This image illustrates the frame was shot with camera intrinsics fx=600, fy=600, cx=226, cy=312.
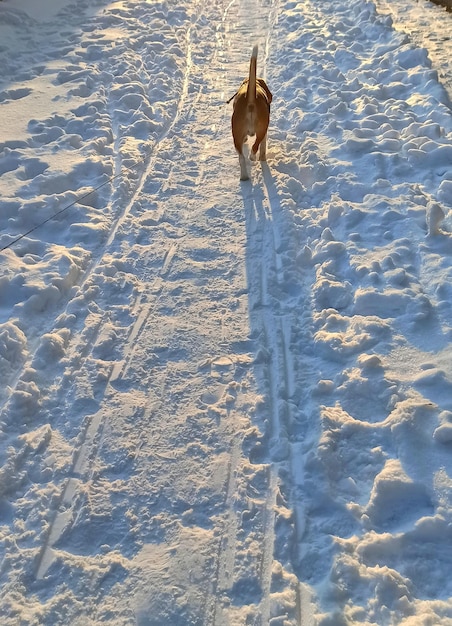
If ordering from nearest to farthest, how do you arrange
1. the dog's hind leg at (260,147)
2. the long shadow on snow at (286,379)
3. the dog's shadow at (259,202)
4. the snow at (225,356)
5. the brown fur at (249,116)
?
1. the snow at (225,356)
2. the long shadow on snow at (286,379)
3. the dog's shadow at (259,202)
4. the brown fur at (249,116)
5. the dog's hind leg at (260,147)

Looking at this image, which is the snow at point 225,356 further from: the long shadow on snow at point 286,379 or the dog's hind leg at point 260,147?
the dog's hind leg at point 260,147

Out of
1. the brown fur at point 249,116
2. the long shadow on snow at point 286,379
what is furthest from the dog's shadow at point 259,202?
the brown fur at point 249,116

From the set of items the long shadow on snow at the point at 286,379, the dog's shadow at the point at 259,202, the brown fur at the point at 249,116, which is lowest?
the long shadow on snow at the point at 286,379

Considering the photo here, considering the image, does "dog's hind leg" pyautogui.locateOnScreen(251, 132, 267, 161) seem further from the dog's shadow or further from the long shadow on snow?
the long shadow on snow

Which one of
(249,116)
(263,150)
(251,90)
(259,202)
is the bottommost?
(259,202)

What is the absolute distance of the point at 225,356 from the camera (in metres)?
3.77

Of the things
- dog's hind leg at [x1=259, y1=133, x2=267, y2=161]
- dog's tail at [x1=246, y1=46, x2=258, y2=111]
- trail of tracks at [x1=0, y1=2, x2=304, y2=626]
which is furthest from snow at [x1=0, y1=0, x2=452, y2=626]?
dog's tail at [x1=246, y1=46, x2=258, y2=111]

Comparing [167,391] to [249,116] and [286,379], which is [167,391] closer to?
[286,379]

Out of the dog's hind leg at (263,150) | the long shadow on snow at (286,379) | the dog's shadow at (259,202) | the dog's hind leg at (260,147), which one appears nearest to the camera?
the long shadow on snow at (286,379)

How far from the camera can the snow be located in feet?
8.58

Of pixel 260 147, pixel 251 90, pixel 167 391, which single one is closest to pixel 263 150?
pixel 260 147

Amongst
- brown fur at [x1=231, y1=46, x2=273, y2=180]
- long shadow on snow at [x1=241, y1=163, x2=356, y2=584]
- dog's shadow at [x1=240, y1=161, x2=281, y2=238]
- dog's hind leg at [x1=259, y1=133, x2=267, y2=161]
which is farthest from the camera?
dog's hind leg at [x1=259, y1=133, x2=267, y2=161]

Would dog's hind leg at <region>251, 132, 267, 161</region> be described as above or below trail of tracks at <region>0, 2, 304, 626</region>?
above

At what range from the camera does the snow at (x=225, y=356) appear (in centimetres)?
262
